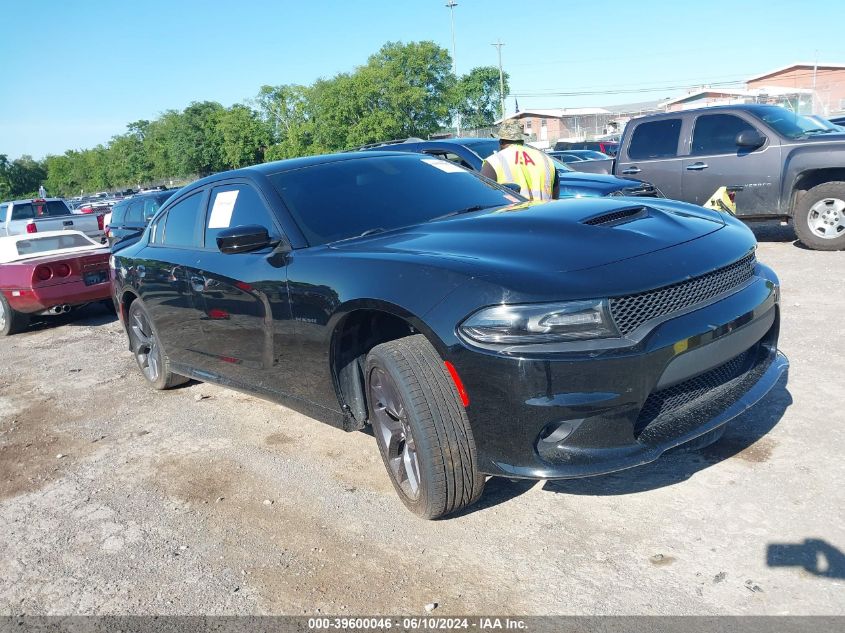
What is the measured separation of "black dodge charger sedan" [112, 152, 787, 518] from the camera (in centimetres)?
262

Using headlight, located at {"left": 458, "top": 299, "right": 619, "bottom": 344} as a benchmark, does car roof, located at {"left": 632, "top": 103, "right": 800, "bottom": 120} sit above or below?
above

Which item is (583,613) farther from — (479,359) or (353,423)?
(353,423)

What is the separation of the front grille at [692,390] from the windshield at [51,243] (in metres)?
8.65

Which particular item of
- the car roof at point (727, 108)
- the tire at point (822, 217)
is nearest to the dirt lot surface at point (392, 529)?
the tire at point (822, 217)

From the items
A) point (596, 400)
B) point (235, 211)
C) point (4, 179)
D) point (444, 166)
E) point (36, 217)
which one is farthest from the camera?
point (4, 179)

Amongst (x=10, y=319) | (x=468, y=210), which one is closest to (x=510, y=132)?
(x=468, y=210)

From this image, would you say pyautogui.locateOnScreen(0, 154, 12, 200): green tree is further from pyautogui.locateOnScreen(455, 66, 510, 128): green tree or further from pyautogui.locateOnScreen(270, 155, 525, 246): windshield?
pyautogui.locateOnScreen(270, 155, 525, 246): windshield

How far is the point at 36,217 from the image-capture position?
67.3ft

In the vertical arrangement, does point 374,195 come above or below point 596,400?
above

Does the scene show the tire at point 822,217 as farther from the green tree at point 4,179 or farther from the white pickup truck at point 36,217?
the green tree at point 4,179

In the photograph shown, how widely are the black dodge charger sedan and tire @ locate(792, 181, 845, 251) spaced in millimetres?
5478

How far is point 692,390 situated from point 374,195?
6.50 feet

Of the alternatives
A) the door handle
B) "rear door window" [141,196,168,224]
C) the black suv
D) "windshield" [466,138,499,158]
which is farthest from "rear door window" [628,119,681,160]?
"rear door window" [141,196,168,224]

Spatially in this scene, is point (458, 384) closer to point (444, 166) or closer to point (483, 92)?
point (444, 166)
